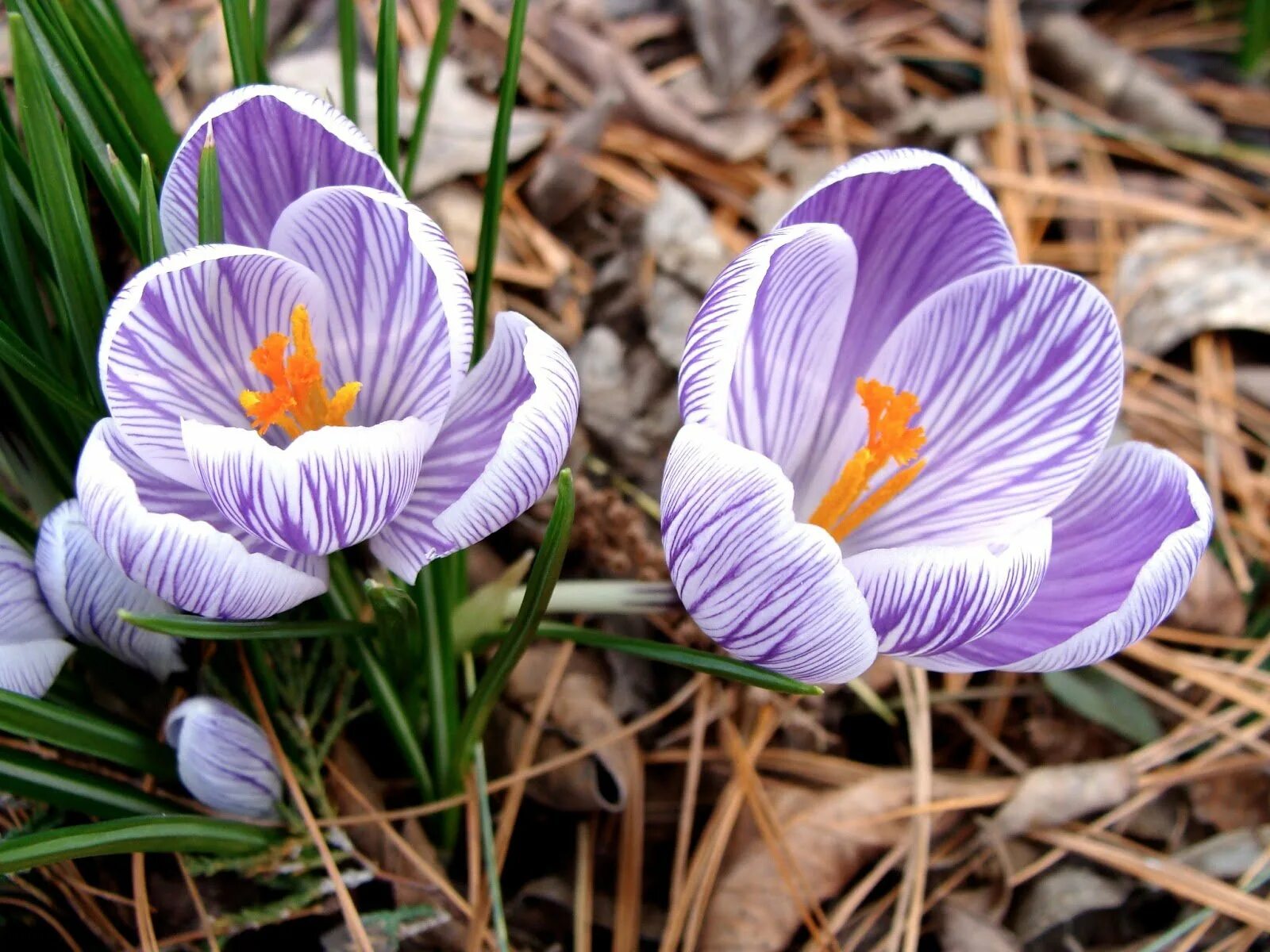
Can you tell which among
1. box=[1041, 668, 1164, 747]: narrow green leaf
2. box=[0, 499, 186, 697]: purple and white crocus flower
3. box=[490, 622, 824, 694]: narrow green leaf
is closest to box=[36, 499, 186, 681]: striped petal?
box=[0, 499, 186, 697]: purple and white crocus flower

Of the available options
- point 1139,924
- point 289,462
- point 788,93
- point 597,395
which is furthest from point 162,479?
point 788,93

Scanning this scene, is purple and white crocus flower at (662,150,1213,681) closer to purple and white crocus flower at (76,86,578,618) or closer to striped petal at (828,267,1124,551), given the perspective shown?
striped petal at (828,267,1124,551)

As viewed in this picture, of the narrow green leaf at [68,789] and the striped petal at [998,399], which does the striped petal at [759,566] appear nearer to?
the striped petal at [998,399]

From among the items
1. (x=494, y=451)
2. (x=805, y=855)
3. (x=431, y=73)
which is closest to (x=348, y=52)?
(x=431, y=73)

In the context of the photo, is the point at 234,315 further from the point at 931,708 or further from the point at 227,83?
the point at 931,708

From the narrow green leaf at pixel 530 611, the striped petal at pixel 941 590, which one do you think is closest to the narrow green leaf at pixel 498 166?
the narrow green leaf at pixel 530 611

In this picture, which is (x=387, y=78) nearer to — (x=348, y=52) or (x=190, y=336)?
(x=348, y=52)
